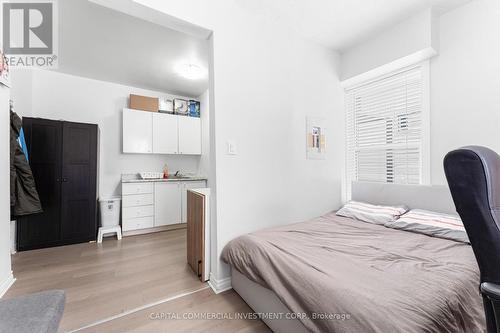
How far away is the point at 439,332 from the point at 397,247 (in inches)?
29.7

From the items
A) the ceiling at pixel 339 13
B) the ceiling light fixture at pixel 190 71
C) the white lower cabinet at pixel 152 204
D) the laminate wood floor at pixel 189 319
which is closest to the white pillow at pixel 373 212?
the laminate wood floor at pixel 189 319

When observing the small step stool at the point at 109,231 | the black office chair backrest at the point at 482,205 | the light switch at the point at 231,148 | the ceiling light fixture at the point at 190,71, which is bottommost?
the small step stool at the point at 109,231

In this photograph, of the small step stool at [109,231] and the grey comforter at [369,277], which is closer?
the grey comforter at [369,277]

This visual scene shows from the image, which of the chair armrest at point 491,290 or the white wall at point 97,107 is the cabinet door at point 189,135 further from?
the chair armrest at point 491,290

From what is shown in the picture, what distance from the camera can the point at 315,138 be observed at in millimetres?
2555

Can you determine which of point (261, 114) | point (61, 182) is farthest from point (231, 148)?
point (61, 182)

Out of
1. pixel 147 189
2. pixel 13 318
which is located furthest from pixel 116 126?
pixel 13 318

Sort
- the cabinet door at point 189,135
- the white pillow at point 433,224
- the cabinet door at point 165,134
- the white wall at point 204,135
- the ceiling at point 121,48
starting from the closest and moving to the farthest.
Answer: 1. the white pillow at point 433,224
2. the ceiling at point 121,48
3. the cabinet door at point 165,134
4. the cabinet door at point 189,135
5. the white wall at point 204,135

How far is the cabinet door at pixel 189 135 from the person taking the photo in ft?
13.3

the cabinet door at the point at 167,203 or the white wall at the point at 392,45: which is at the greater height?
the white wall at the point at 392,45

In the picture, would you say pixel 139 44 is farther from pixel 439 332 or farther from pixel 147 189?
pixel 439 332

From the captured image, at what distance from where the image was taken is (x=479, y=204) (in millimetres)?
602

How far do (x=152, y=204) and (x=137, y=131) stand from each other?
1.28 m

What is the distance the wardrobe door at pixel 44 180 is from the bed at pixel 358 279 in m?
2.60
